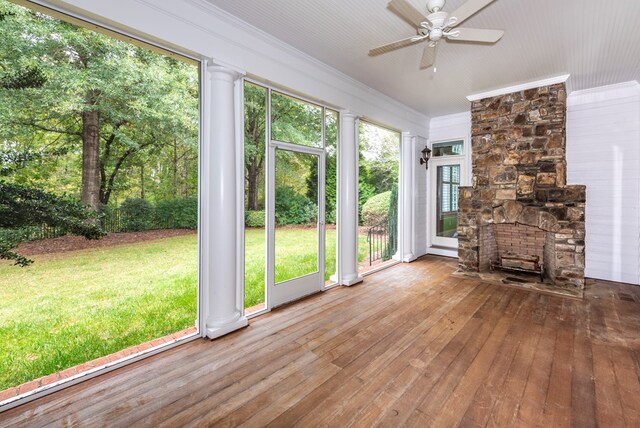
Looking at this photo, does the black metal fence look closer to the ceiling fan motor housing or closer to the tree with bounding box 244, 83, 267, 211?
the tree with bounding box 244, 83, 267, 211

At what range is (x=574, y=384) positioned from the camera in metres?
2.06

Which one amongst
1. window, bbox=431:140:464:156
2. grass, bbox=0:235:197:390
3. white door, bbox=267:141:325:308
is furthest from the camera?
window, bbox=431:140:464:156

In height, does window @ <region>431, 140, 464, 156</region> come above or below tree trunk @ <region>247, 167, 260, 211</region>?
above

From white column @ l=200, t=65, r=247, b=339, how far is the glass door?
16.0ft

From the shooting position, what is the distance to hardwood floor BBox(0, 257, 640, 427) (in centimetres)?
178

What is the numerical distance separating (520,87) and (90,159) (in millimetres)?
5729

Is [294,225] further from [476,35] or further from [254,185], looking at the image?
[476,35]

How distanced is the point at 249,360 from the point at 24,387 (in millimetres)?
1517

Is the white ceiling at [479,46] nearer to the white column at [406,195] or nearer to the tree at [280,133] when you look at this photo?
the tree at [280,133]

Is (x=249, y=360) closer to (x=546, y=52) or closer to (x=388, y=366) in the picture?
(x=388, y=366)

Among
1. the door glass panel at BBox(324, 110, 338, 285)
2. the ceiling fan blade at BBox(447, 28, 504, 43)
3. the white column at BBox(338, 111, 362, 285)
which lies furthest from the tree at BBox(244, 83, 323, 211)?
the ceiling fan blade at BBox(447, 28, 504, 43)

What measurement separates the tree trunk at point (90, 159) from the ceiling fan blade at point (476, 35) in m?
3.32

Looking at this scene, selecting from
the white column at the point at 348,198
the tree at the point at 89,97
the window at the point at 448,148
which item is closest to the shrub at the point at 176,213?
the tree at the point at 89,97

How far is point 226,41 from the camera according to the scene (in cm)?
274
